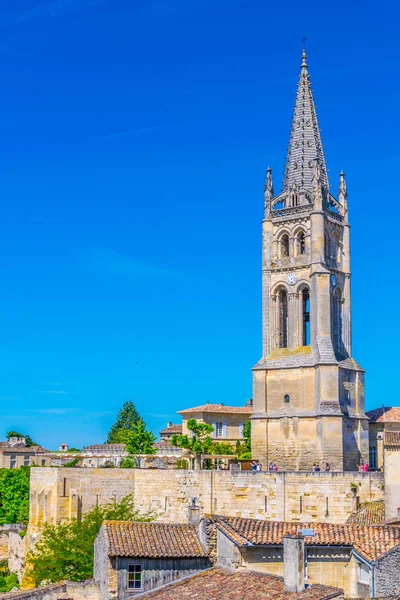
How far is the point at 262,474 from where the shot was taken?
55406 mm

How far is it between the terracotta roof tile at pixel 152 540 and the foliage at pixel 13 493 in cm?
4982

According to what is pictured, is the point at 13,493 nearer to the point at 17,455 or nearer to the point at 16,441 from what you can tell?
the point at 17,455

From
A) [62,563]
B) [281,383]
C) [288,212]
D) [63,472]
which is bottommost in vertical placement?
[62,563]

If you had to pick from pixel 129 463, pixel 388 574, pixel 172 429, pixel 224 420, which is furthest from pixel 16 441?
pixel 388 574

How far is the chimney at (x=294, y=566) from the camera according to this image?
96.5 feet

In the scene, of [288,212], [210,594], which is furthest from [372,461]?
[210,594]

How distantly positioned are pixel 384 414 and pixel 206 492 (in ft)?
56.2

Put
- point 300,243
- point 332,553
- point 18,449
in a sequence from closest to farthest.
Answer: point 332,553 < point 300,243 < point 18,449

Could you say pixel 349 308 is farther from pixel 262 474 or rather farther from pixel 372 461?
pixel 262 474

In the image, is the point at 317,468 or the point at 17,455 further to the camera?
the point at 17,455

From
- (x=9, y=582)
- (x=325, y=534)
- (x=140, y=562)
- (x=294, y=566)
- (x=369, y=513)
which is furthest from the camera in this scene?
(x=9, y=582)

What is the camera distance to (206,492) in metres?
56.7

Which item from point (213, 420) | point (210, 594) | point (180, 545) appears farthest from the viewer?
point (213, 420)

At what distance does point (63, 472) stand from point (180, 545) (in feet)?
85.5
